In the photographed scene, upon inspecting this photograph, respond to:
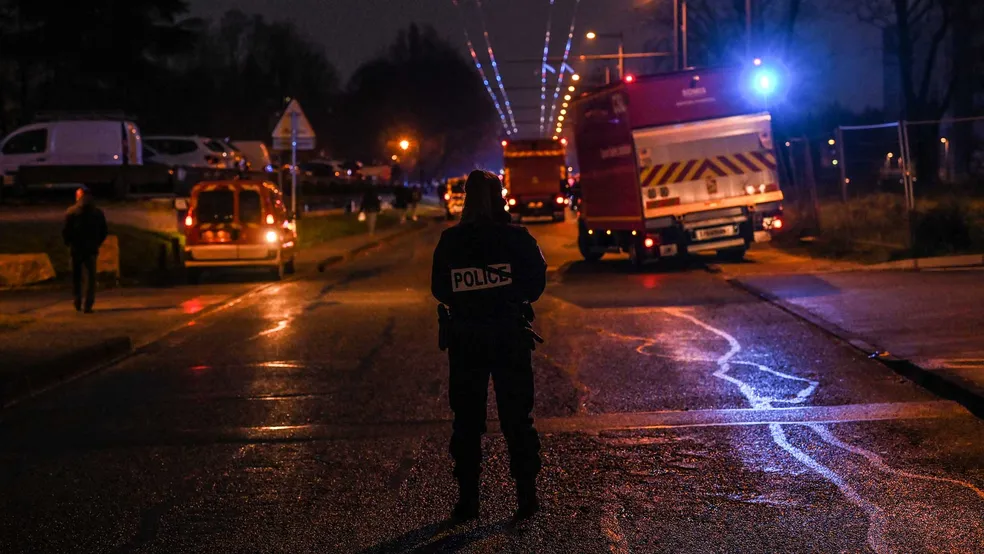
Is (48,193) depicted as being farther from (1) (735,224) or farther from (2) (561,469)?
(2) (561,469)

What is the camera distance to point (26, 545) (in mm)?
5668

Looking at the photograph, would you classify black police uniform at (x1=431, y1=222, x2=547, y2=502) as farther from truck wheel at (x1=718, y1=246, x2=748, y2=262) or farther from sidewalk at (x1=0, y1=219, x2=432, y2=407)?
truck wheel at (x1=718, y1=246, x2=748, y2=262)

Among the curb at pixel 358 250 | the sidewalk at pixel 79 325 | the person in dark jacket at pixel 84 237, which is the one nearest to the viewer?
the sidewalk at pixel 79 325

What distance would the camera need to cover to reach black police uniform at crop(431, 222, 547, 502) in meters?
5.58

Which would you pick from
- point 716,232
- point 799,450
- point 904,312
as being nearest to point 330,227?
point 716,232

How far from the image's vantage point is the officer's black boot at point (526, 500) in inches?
226

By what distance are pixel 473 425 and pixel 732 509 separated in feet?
4.84

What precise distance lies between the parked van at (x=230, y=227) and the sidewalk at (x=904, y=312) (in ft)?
27.4

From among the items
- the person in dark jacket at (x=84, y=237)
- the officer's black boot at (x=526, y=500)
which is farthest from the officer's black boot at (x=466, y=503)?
the person in dark jacket at (x=84, y=237)

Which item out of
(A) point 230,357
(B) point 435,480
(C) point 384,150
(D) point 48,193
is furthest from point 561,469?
(C) point 384,150

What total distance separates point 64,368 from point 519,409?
688cm

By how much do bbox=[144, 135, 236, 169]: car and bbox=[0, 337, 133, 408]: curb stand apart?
75.5 feet

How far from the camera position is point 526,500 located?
577 cm

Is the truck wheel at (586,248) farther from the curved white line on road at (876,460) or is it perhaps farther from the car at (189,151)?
the curved white line on road at (876,460)
